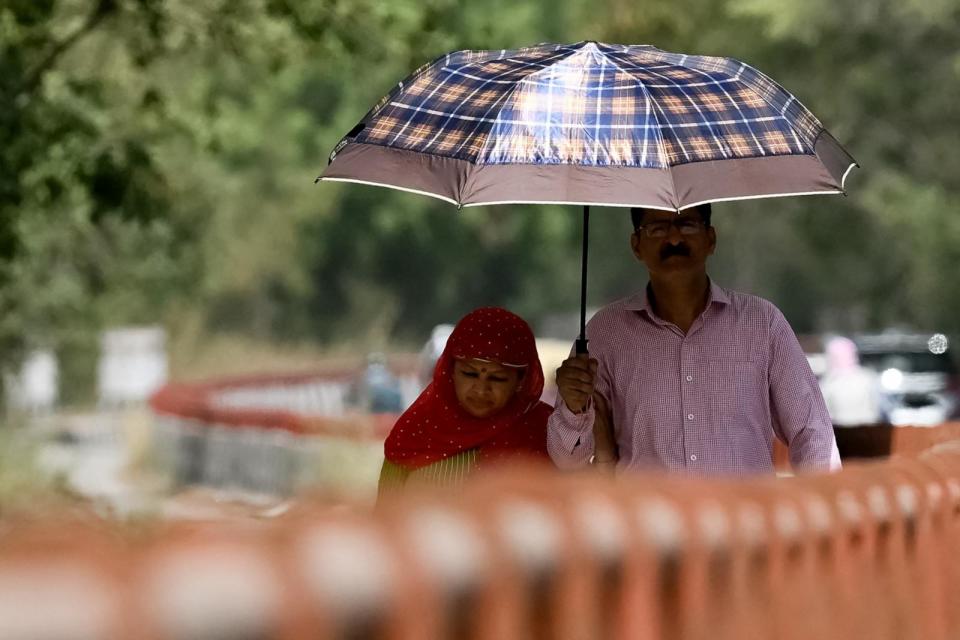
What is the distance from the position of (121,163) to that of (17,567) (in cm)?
1328

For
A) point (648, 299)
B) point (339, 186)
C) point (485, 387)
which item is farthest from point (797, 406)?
point (339, 186)

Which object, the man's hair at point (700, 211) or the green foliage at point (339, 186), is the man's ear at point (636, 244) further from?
the green foliage at point (339, 186)

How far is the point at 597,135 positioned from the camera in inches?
216

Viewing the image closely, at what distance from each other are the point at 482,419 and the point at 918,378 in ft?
68.3

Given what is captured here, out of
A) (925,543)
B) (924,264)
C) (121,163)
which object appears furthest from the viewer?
(924,264)

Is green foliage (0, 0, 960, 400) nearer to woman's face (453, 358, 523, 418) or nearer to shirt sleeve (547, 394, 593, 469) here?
woman's face (453, 358, 523, 418)

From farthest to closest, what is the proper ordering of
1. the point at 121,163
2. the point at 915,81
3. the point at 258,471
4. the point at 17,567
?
the point at 915,81, the point at 258,471, the point at 121,163, the point at 17,567

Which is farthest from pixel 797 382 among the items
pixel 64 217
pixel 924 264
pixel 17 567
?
pixel 924 264

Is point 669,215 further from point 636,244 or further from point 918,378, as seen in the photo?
point 918,378

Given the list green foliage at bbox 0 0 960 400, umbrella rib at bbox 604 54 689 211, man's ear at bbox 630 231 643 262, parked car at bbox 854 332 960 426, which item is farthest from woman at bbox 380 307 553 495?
parked car at bbox 854 332 960 426

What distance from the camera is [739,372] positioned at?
5.14 metres

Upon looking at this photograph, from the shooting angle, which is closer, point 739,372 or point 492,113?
point 739,372

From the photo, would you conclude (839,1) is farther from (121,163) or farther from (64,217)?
(121,163)

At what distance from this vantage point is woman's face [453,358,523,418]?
17.8ft
